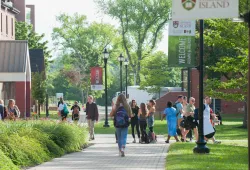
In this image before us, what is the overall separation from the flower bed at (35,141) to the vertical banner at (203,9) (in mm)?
4687

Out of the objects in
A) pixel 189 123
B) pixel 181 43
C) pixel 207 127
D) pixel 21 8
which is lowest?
pixel 207 127

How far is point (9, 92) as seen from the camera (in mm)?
62781

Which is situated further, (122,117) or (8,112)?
(8,112)

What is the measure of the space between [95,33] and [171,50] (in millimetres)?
86753

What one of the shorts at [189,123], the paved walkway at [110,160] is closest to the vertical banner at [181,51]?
the paved walkway at [110,160]

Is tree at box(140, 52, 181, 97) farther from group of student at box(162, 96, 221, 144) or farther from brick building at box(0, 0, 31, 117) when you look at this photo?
group of student at box(162, 96, 221, 144)

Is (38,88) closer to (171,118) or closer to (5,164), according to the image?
(171,118)

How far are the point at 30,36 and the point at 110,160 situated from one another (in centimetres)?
7510

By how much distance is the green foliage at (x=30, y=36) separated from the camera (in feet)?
292

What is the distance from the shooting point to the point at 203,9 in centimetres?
1591

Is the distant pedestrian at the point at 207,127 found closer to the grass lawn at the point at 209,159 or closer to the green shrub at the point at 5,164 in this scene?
the grass lawn at the point at 209,159

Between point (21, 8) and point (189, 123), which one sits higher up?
point (21, 8)

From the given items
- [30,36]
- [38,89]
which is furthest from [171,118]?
[30,36]

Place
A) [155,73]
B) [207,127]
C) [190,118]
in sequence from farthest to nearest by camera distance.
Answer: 1. [155,73]
2. [207,127]
3. [190,118]
